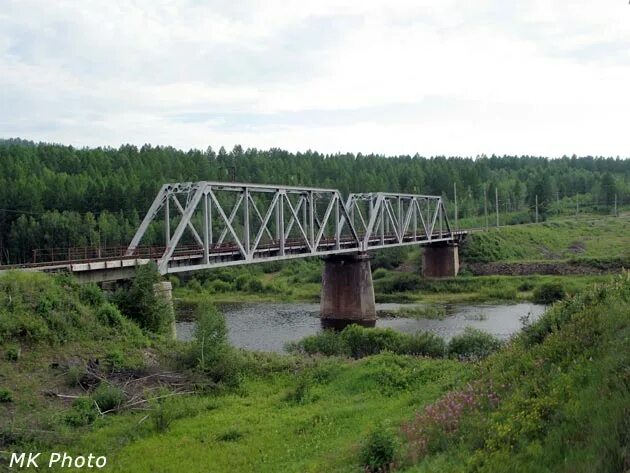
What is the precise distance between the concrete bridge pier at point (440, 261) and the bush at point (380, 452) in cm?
6706

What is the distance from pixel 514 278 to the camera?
7006cm

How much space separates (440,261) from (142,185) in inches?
1922

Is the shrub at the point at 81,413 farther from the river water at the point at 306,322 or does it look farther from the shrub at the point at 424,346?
the river water at the point at 306,322

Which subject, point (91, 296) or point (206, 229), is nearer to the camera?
point (91, 296)

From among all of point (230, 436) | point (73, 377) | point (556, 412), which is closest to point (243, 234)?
point (73, 377)

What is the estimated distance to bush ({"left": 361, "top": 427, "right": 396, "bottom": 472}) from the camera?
11680 mm

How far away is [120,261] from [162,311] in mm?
3716

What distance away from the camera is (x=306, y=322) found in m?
52.2

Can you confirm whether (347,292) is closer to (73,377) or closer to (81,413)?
(73,377)

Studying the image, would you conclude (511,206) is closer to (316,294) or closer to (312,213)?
(316,294)

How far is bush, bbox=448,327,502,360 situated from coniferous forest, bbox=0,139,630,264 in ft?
174

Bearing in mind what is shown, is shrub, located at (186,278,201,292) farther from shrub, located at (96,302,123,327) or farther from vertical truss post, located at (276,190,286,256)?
shrub, located at (96,302,123,327)

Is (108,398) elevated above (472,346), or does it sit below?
above

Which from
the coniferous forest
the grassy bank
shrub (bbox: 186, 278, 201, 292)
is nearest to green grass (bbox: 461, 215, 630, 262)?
the coniferous forest
